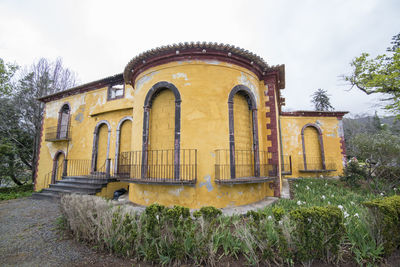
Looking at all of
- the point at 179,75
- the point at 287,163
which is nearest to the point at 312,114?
the point at 287,163

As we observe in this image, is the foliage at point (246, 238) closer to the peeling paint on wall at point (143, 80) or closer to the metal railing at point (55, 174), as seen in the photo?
the peeling paint on wall at point (143, 80)

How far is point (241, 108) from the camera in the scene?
705 cm

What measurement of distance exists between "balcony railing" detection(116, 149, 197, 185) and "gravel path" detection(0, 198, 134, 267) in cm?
229

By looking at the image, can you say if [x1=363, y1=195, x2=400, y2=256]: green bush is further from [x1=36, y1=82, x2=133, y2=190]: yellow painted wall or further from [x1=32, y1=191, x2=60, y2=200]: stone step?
[x1=32, y1=191, x2=60, y2=200]: stone step

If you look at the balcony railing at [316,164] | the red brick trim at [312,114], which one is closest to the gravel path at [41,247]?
the balcony railing at [316,164]

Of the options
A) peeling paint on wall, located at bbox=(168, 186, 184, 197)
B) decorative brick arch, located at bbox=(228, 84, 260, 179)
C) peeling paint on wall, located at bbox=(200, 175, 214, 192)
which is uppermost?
decorative brick arch, located at bbox=(228, 84, 260, 179)

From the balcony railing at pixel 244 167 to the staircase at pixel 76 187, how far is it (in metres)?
6.01

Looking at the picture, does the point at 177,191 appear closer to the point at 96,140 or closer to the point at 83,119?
the point at 96,140

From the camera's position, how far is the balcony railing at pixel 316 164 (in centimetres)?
1327

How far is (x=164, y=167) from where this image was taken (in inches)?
251

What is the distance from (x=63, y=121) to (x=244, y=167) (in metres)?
13.6

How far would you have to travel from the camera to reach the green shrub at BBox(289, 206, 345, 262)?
2.88 m

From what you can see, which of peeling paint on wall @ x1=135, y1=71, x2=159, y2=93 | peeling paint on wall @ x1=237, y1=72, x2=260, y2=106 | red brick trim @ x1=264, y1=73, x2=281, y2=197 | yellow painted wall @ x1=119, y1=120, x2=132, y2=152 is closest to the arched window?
yellow painted wall @ x1=119, y1=120, x2=132, y2=152

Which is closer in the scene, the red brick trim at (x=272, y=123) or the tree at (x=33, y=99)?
the red brick trim at (x=272, y=123)
